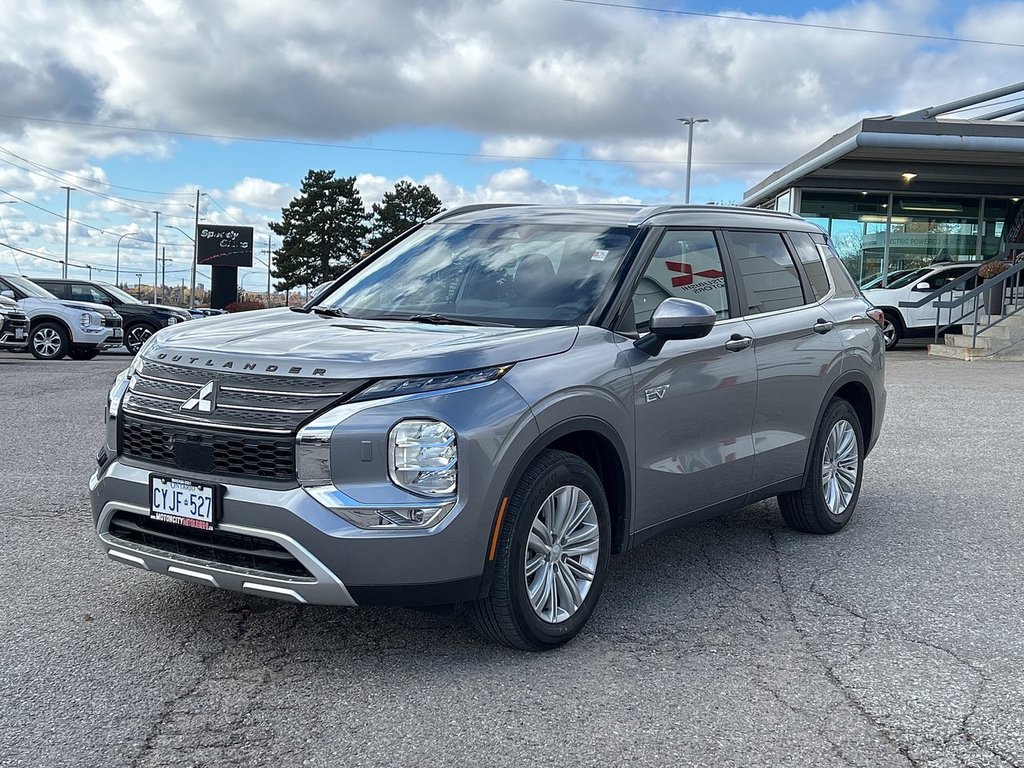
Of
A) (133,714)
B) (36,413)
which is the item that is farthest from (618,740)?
(36,413)

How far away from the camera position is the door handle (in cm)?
518

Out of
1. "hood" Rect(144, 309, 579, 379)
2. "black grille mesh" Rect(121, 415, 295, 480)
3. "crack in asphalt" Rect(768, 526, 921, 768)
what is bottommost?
"crack in asphalt" Rect(768, 526, 921, 768)

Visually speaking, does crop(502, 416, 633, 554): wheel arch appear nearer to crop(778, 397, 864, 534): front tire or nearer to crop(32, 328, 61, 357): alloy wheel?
crop(778, 397, 864, 534): front tire

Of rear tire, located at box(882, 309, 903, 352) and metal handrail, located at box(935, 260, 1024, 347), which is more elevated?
metal handrail, located at box(935, 260, 1024, 347)

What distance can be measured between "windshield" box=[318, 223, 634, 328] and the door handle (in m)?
0.73

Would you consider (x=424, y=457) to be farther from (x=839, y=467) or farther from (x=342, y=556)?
(x=839, y=467)

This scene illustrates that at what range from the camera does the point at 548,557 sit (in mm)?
4203

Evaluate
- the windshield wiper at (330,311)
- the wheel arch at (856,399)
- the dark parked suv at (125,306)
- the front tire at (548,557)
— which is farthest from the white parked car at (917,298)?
the front tire at (548,557)

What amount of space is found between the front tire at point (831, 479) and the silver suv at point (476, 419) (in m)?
0.39

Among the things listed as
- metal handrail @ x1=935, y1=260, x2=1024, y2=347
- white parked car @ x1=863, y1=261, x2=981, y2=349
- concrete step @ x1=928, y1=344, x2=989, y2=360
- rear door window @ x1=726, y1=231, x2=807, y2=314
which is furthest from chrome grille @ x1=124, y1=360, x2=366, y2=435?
white parked car @ x1=863, y1=261, x2=981, y2=349

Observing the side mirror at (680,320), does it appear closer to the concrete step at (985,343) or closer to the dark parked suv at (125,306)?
the concrete step at (985,343)

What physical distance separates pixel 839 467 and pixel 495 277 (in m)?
2.67

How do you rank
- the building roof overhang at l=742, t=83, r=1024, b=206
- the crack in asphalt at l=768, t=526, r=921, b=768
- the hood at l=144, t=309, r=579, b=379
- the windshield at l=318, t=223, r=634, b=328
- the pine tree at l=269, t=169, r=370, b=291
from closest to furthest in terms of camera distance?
the crack in asphalt at l=768, t=526, r=921, b=768, the hood at l=144, t=309, r=579, b=379, the windshield at l=318, t=223, r=634, b=328, the building roof overhang at l=742, t=83, r=1024, b=206, the pine tree at l=269, t=169, r=370, b=291

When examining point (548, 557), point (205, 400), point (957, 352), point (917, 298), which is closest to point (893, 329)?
point (917, 298)
